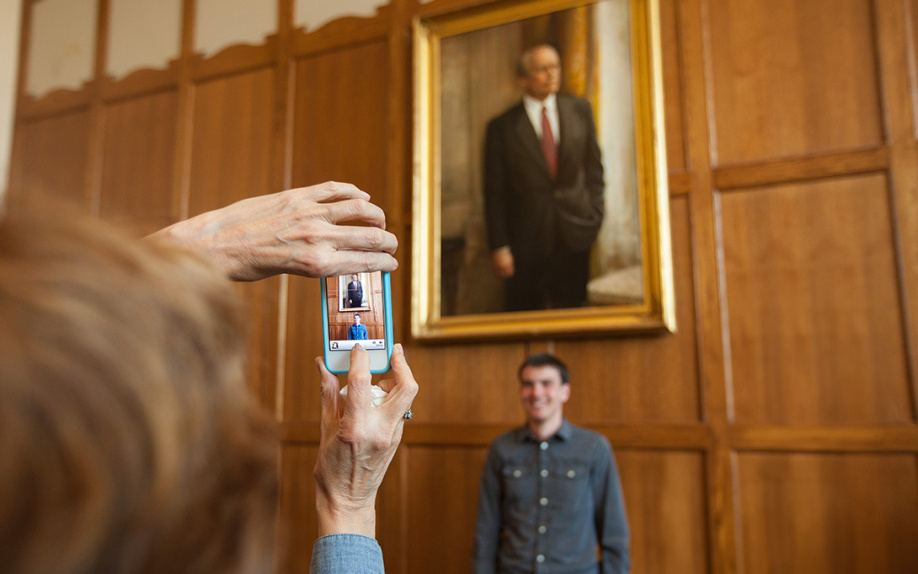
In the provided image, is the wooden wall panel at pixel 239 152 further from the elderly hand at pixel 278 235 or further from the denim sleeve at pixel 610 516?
the elderly hand at pixel 278 235

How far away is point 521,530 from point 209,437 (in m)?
3.51

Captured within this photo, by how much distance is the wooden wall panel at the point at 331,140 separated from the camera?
5227 millimetres

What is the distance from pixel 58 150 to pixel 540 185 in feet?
15.7

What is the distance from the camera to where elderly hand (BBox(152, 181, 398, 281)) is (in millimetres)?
1336

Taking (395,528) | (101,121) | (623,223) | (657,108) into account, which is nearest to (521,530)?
(395,528)

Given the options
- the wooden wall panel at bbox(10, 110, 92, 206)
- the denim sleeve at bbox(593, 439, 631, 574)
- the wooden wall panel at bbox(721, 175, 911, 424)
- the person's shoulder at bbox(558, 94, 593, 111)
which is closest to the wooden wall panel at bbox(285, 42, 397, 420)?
the person's shoulder at bbox(558, 94, 593, 111)

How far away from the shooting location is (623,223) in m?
4.34

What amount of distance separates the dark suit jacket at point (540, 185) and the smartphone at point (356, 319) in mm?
2888

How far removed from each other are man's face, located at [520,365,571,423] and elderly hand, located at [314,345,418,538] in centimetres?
271

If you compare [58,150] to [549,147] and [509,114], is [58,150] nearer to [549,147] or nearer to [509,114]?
[509,114]

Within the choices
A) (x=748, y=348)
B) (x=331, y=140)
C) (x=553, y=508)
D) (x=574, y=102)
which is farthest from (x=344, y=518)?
(x=331, y=140)

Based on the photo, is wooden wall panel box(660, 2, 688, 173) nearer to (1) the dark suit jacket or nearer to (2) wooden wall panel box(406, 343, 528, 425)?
(1) the dark suit jacket

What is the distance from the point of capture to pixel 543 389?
156 inches

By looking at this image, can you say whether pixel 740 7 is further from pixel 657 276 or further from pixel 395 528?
pixel 395 528
